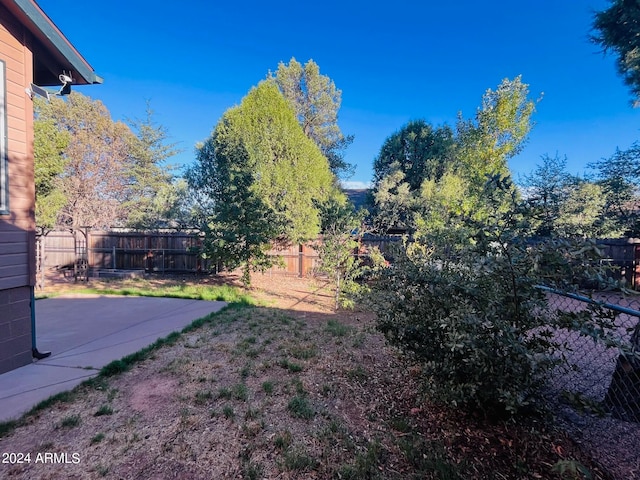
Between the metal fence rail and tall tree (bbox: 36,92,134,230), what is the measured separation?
14565mm

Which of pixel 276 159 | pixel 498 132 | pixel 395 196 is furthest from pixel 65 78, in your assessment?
pixel 395 196

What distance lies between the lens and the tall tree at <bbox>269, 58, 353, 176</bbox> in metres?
16.6

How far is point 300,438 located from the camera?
83.0 inches

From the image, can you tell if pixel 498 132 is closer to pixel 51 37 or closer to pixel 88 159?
pixel 51 37

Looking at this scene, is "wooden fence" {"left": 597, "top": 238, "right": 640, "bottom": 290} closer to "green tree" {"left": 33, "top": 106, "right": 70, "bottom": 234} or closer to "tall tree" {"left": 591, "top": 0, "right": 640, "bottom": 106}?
"tall tree" {"left": 591, "top": 0, "right": 640, "bottom": 106}

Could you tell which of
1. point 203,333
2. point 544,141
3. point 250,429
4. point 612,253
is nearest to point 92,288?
Result: point 203,333

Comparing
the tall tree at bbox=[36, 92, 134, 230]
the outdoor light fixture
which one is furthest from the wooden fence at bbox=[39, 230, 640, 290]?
the outdoor light fixture

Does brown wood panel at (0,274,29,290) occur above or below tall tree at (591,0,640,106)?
below

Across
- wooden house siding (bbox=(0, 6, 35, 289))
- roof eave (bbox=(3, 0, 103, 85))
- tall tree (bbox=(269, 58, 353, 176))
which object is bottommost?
wooden house siding (bbox=(0, 6, 35, 289))

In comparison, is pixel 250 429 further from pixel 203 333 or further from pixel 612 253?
pixel 612 253

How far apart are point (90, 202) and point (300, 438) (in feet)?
46.7

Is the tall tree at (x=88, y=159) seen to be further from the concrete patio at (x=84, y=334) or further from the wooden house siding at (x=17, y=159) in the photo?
the wooden house siding at (x=17, y=159)

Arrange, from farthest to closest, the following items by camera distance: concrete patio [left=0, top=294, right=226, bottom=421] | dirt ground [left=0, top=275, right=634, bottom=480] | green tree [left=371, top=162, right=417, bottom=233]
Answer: green tree [left=371, top=162, right=417, bottom=233], concrete patio [left=0, top=294, right=226, bottom=421], dirt ground [left=0, top=275, right=634, bottom=480]

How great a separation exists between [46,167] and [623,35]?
35.2ft
